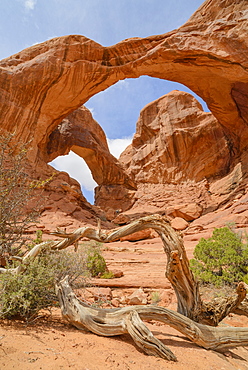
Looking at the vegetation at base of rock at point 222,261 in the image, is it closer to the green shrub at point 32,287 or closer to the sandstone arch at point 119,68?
the green shrub at point 32,287

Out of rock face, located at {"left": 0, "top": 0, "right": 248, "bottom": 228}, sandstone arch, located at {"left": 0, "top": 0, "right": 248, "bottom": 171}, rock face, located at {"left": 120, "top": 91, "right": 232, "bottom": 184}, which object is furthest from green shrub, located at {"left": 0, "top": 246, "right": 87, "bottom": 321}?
rock face, located at {"left": 120, "top": 91, "right": 232, "bottom": 184}

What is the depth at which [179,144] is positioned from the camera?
24422 millimetres

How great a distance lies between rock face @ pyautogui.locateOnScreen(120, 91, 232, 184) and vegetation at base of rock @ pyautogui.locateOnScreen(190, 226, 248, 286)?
1746cm

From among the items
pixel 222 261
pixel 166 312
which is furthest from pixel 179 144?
pixel 166 312

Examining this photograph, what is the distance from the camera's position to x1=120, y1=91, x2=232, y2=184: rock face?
23188 mm

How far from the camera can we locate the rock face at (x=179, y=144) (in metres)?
23.2

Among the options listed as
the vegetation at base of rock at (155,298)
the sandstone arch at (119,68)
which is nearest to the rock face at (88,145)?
the sandstone arch at (119,68)

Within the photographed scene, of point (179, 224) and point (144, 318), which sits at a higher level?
point (144, 318)

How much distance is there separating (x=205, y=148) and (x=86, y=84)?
45.7 ft

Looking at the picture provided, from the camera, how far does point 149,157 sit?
2672cm

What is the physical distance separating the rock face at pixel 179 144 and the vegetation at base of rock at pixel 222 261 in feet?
57.3

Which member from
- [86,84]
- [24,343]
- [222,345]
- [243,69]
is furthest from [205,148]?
[24,343]

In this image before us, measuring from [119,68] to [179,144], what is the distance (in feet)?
35.6

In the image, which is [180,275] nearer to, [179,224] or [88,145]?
[179,224]
